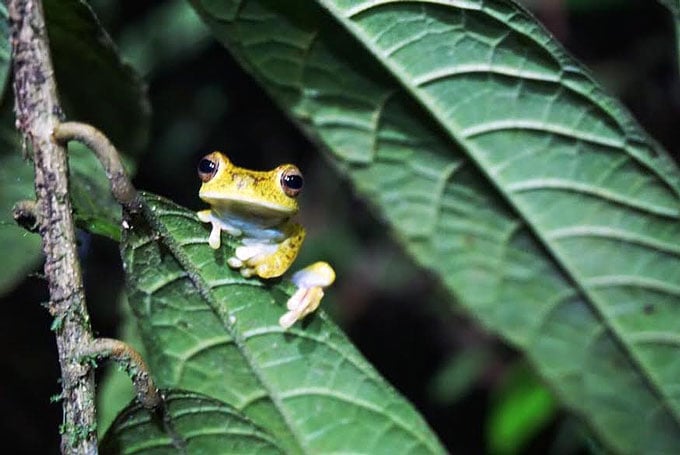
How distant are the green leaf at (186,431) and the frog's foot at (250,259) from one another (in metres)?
0.18

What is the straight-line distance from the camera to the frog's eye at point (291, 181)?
1.38m

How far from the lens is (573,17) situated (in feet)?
12.1

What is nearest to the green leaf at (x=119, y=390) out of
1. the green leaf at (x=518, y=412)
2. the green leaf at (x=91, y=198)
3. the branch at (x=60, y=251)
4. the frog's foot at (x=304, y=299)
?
the green leaf at (x=91, y=198)

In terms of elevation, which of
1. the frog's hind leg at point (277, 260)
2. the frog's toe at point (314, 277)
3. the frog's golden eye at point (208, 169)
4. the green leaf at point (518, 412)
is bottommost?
the green leaf at point (518, 412)

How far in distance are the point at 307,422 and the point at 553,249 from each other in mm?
609

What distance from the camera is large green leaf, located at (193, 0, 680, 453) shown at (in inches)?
53.4

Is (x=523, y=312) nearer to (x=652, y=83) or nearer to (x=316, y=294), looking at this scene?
(x=316, y=294)

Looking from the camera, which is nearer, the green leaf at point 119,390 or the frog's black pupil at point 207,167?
the frog's black pupil at point 207,167

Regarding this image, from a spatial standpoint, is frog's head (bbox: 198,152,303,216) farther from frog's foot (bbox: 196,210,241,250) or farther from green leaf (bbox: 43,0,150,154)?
green leaf (bbox: 43,0,150,154)

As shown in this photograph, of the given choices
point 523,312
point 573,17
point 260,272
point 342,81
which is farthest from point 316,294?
point 573,17

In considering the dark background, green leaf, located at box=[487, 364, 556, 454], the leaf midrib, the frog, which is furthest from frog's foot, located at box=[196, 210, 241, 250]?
the dark background

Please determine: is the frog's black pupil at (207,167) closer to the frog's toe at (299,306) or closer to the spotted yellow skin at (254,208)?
the spotted yellow skin at (254,208)

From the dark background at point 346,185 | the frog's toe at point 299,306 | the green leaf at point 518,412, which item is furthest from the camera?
the dark background at point 346,185

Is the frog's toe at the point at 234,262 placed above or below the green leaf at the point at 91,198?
below
